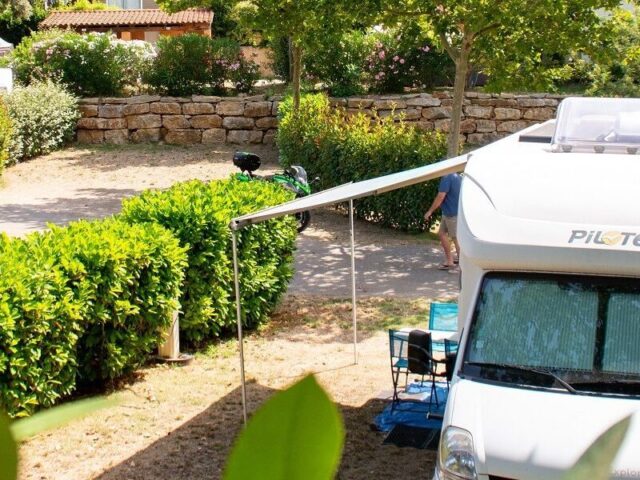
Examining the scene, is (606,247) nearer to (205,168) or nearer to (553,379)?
(553,379)

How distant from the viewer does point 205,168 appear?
2020 centimetres

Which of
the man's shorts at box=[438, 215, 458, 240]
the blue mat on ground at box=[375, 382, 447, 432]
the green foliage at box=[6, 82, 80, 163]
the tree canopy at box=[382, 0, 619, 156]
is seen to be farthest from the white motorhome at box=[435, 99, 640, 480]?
the green foliage at box=[6, 82, 80, 163]

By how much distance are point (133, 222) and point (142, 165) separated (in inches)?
447

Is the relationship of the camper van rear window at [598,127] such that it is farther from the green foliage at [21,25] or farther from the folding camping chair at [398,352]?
the green foliage at [21,25]

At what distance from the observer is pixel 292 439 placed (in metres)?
0.46

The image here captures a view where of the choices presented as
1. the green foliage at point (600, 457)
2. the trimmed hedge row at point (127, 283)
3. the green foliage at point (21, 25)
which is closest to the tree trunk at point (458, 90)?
the trimmed hedge row at point (127, 283)

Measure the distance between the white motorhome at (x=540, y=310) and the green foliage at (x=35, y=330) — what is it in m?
3.03

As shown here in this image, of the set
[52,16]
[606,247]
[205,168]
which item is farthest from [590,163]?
[52,16]

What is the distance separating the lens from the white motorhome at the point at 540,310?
4938 mm

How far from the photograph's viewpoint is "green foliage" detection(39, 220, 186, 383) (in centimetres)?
766

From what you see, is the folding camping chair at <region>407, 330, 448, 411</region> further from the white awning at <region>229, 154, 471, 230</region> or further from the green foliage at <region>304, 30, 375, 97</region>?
the green foliage at <region>304, 30, 375, 97</region>

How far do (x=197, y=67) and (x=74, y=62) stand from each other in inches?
112

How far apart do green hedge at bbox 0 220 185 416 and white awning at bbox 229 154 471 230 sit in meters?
1.21

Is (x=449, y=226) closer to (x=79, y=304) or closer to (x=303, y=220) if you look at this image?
(x=303, y=220)
